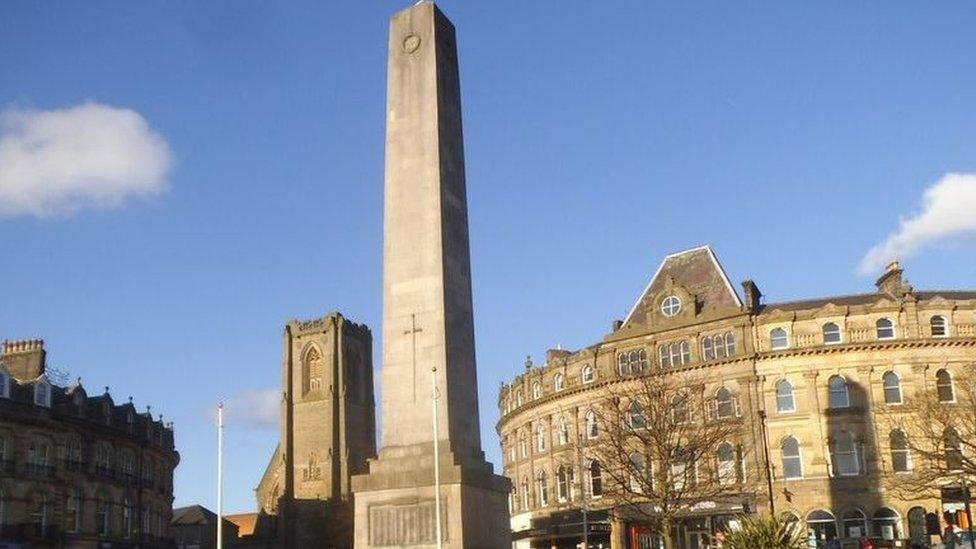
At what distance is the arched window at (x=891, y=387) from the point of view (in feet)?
180

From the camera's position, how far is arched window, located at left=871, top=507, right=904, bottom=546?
5295 centimetres

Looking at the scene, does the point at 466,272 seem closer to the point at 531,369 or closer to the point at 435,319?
the point at 435,319

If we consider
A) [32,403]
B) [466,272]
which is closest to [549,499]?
[32,403]

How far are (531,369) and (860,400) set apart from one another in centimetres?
2173

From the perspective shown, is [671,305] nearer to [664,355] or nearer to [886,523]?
[664,355]

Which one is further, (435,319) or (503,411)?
(503,411)

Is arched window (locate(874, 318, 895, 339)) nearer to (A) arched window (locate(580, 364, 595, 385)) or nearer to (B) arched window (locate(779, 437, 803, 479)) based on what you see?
(B) arched window (locate(779, 437, 803, 479))

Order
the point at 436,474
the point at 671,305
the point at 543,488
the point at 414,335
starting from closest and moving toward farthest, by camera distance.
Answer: the point at 436,474 < the point at 414,335 < the point at 671,305 < the point at 543,488

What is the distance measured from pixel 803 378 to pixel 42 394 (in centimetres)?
3976

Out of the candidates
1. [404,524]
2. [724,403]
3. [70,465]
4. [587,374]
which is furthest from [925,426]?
[70,465]

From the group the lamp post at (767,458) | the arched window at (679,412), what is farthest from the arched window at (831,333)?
the arched window at (679,412)

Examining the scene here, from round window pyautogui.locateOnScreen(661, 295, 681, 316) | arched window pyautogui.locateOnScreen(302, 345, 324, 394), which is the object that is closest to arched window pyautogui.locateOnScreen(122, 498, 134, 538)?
round window pyautogui.locateOnScreen(661, 295, 681, 316)

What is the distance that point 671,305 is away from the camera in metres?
61.2

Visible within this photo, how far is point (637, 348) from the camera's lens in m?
60.9
